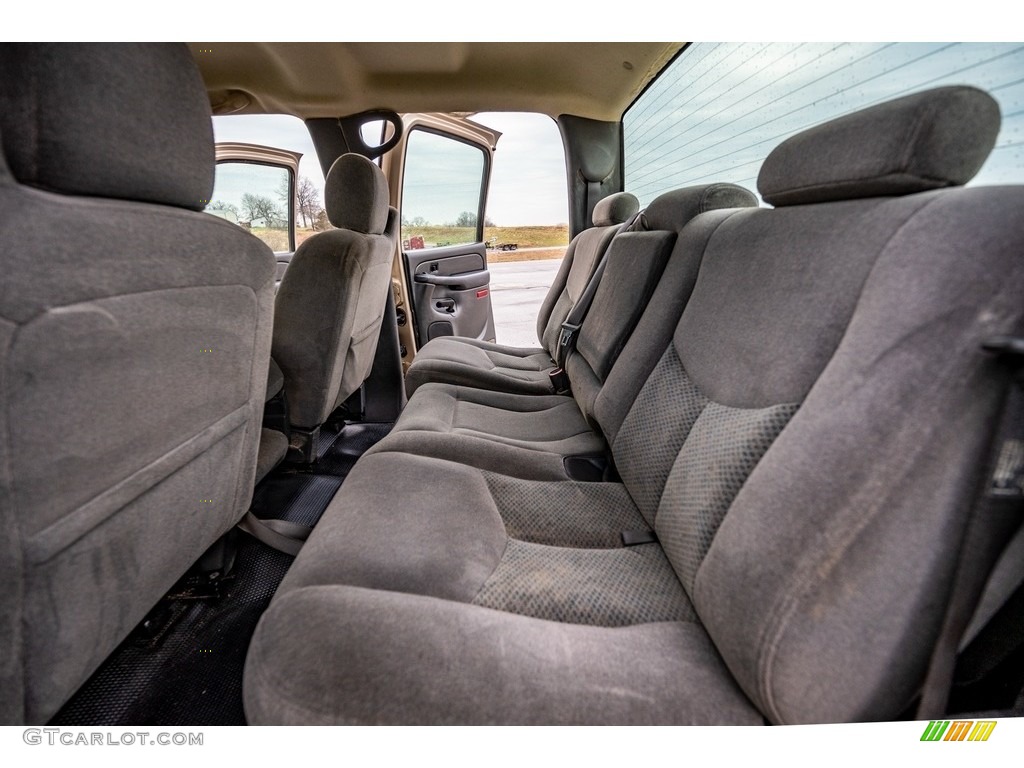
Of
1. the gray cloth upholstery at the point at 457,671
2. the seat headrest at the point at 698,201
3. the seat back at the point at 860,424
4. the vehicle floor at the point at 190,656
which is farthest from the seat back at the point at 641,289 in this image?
the vehicle floor at the point at 190,656

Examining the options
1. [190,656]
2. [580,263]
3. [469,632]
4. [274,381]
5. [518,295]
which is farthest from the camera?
[518,295]

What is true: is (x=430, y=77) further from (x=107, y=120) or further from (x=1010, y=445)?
(x=1010, y=445)

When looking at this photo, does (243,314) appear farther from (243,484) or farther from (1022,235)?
(1022,235)

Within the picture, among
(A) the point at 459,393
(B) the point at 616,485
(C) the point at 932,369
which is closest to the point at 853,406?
(C) the point at 932,369

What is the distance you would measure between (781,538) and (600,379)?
88 centimetres

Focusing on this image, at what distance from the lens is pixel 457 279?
2.92m

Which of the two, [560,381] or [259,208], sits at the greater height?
[259,208]

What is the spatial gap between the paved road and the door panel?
23cm

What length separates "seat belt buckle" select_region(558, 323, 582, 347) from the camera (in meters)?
1.79

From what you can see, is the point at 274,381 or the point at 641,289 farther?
the point at 274,381

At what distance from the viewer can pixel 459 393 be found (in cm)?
170

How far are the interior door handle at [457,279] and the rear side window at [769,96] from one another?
1.04m

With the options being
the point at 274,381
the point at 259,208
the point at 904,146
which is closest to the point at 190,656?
the point at 274,381

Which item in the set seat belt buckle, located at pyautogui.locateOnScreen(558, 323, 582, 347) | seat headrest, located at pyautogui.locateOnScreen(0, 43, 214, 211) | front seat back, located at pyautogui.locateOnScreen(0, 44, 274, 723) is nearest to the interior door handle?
seat belt buckle, located at pyautogui.locateOnScreen(558, 323, 582, 347)
